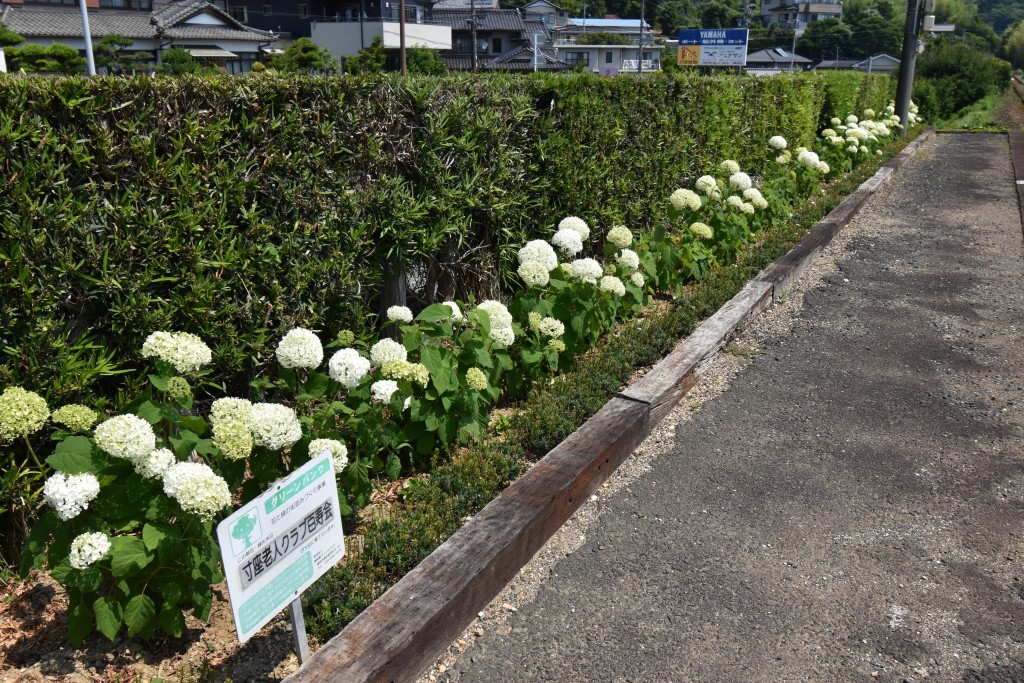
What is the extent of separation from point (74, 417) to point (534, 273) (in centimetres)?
265

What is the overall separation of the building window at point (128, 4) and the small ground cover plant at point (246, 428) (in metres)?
55.5

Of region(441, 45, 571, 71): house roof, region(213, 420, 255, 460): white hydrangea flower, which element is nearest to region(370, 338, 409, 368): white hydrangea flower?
region(213, 420, 255, 460): white hydrangea flower

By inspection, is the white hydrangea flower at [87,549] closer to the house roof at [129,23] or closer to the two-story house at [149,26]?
the two-story house at [149,26]

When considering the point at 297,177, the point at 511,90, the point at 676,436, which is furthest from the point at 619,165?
the point at 297,177

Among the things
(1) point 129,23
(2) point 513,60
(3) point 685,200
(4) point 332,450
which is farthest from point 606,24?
(4) point 332,450

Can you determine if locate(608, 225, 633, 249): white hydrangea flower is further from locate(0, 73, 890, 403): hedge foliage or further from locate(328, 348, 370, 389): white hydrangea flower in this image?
locate(328, 348, 370, 389): white hydrangea flower

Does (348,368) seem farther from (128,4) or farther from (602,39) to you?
(602,39)

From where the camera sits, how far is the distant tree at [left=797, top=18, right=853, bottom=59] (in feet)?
414

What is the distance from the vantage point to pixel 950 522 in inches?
145

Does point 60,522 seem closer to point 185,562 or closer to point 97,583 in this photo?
point 97,583

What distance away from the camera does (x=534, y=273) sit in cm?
468

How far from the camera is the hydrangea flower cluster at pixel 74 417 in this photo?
2596 millimetres

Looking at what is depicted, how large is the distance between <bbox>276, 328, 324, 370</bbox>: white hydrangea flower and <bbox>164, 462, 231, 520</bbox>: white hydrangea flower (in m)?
0.75

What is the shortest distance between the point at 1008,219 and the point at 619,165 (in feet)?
23.5
